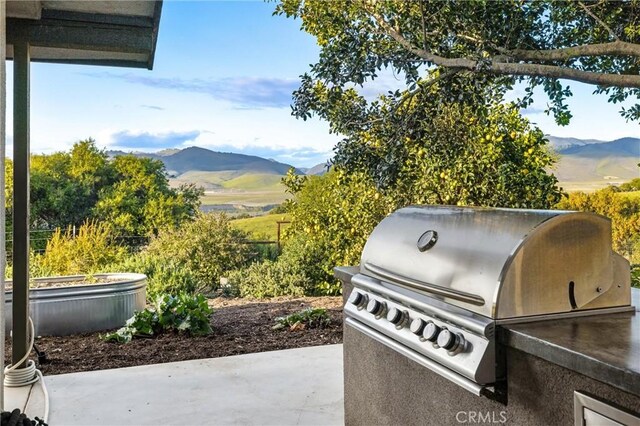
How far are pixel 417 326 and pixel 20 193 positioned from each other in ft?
7.84

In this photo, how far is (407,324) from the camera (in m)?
1.55

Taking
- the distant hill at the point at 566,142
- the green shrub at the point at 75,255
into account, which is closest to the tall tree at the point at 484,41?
the distant hill at the point at 566,142

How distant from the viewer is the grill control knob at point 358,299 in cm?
186

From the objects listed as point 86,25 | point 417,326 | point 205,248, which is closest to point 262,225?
point 205,248

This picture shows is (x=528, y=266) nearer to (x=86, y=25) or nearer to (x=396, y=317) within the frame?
(x=396, y=317)

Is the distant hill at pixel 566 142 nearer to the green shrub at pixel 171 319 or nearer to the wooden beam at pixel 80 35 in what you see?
the green shrub at pixel 171 319

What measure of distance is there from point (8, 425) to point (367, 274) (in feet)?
3.91

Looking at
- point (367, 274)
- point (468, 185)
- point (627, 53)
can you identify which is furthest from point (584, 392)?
point (468, 185)

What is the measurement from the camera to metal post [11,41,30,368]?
2.80m

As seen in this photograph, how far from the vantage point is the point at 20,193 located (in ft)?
9.29

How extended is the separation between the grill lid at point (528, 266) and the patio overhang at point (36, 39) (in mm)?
2103

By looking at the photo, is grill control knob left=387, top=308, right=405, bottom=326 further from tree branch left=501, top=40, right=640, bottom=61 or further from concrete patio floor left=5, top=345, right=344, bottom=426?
tree branch left=501, top=40, right=640, bottom=61

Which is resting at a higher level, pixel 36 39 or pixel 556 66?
pixel 36 39

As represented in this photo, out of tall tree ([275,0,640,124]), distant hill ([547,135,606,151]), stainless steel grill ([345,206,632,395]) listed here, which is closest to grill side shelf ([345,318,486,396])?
stainless steel grill ([345,206,632,395])
